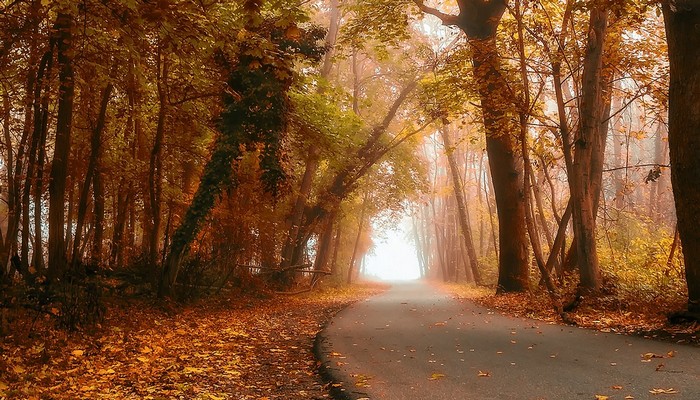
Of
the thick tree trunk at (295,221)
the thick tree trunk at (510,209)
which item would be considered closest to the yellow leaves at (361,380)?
the thick tree trunk at (510,209)

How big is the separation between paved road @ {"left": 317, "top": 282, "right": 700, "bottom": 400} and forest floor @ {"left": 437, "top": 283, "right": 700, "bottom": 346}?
1.65 feet

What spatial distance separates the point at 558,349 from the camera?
21.6ft

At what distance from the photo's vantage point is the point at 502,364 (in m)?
5.82

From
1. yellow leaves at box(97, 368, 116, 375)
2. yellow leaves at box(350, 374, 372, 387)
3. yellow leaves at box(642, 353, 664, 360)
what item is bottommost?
yellow leaves at box(350, 374, 372, 387)

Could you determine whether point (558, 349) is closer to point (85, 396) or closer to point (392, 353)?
point (392, 353)

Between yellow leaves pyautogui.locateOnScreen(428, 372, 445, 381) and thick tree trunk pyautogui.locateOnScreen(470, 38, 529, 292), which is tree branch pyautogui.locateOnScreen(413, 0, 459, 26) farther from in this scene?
yellow leaves pyautogui.locateOnScreen(428, 372, 445, 381)

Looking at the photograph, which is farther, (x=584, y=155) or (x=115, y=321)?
(x=584, y=155)

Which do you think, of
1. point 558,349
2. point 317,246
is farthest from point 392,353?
point 317,246

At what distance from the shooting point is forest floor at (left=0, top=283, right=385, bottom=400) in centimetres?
508

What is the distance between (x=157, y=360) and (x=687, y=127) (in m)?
8.06

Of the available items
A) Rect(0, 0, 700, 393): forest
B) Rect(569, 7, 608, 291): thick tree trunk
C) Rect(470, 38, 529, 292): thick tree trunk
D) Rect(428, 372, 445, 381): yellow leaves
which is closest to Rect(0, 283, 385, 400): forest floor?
Rect(0, 0, 700, 393): forest

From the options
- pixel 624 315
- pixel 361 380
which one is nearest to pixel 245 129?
pixel 361 380

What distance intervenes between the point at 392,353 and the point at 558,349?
7.07 feet

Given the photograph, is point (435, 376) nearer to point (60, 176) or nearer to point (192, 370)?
point (192, 370)
